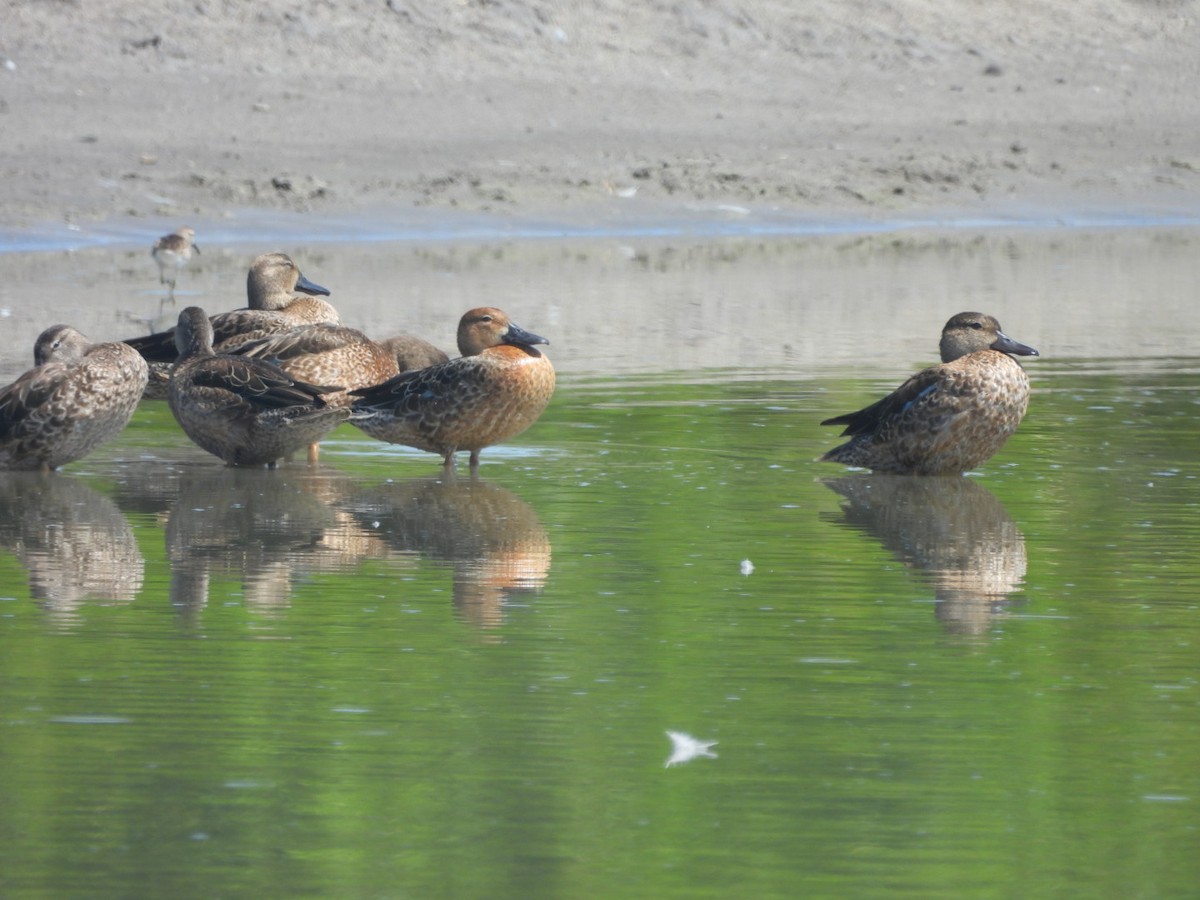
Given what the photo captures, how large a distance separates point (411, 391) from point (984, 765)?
18.2 ft

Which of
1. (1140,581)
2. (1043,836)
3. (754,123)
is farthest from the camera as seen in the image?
(754,123)

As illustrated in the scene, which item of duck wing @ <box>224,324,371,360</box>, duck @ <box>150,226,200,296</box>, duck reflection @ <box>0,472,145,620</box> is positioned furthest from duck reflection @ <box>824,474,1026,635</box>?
duck @ <box>150,226,200,296</box>

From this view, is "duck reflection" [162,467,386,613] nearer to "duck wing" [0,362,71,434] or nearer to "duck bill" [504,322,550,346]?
"duck wing" [0,362,71,434]

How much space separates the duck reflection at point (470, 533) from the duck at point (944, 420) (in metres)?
1.69

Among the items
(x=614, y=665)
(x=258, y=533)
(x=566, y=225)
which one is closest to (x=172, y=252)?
(x=566, y=225)

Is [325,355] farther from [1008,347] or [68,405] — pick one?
[1008,347]

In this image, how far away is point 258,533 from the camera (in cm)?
880

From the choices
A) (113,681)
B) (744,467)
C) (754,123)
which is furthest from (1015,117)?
(113,681)

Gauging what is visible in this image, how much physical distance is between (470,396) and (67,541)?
2440mm

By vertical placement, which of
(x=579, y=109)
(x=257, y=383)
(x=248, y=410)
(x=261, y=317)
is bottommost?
(x=248, y=410)

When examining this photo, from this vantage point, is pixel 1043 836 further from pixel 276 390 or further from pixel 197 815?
pixel 276 390

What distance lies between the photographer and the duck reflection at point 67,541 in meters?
7.62

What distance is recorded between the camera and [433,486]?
10.1 metres

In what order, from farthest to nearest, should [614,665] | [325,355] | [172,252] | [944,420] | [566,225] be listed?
[566,225], [172,252], [325,355], [944,420], [614,665]
